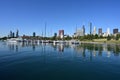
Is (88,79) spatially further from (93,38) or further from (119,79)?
(93,38)

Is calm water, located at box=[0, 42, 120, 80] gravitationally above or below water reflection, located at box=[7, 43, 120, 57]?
below

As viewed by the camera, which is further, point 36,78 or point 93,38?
point 93,38

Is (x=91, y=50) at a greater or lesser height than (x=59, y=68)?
greater

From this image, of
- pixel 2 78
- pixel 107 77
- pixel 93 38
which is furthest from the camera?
pixel 93 38

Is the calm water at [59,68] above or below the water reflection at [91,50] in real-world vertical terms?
below

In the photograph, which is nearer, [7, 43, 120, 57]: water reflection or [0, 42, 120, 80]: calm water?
[0, 42, 120, 80]: calm water

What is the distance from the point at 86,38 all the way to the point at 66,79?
182 meters

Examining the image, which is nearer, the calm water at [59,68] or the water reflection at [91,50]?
the calm water at [59,68]

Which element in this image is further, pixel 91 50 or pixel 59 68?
pixel 91 50

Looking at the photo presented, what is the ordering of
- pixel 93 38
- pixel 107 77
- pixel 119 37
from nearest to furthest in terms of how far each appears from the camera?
pixel 107 77
pixel 119 37
pixel 93 38

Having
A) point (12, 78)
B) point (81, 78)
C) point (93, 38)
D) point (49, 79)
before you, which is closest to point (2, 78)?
point (12, 78)

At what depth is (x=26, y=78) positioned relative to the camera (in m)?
17.5

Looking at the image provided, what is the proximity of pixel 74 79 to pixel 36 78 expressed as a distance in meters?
4.34

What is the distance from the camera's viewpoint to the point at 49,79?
17.3m
